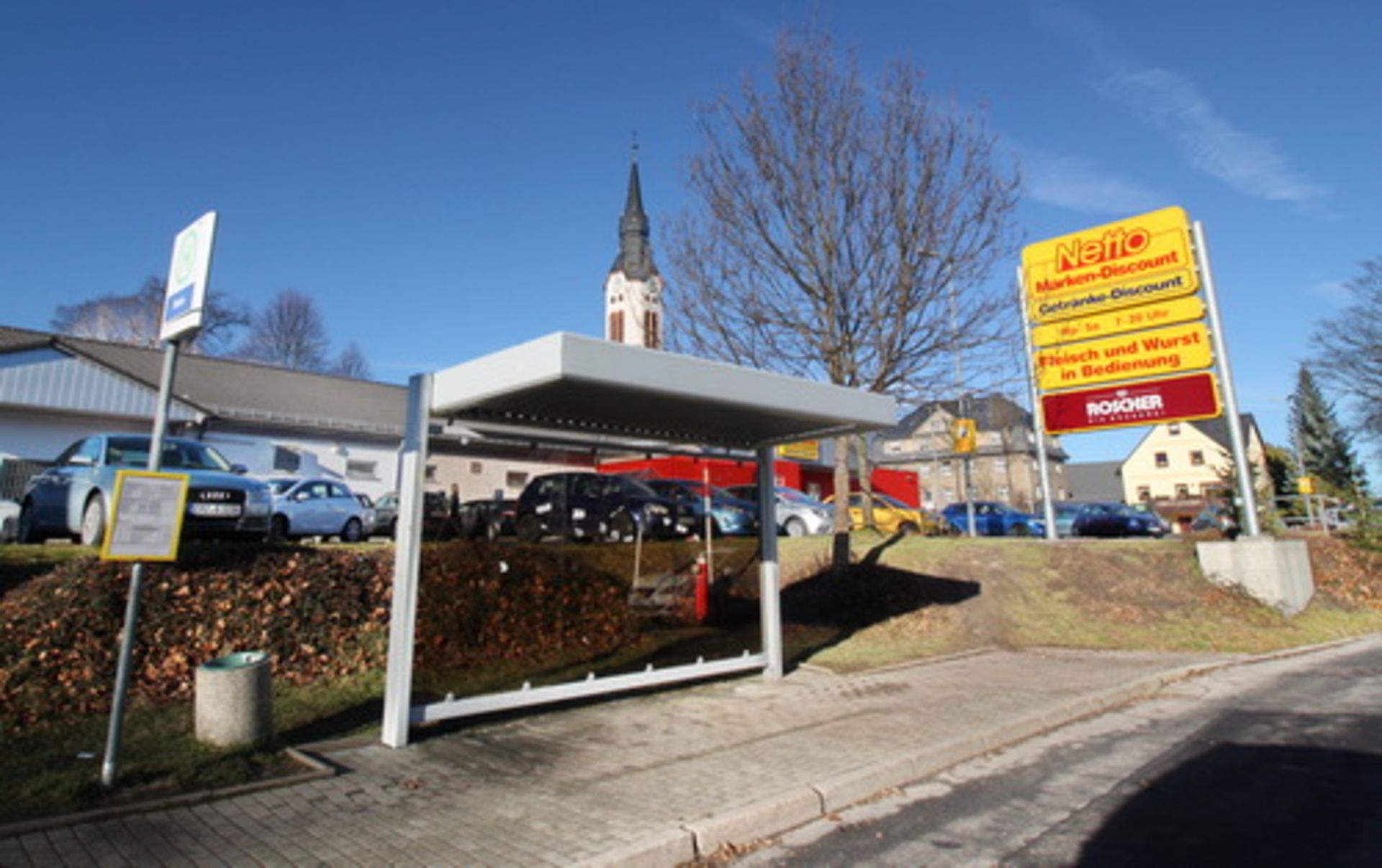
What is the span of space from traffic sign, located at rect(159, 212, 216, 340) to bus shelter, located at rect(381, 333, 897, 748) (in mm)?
1647

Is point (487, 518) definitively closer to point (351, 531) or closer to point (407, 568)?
point (407, 568)

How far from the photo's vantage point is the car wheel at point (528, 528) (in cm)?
1113

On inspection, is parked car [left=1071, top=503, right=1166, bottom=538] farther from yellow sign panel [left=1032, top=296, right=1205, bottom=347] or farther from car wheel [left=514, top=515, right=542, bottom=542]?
car wheel [left=514, top=515, right=542, bottom=542]

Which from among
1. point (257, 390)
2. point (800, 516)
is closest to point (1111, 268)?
point (800, 516)

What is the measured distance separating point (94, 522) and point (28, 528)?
75.1 inches

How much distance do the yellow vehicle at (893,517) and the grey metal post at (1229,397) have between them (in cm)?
956

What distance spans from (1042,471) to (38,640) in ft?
60.5

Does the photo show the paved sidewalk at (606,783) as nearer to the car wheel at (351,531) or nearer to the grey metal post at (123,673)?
the grey metal post at (123,673)

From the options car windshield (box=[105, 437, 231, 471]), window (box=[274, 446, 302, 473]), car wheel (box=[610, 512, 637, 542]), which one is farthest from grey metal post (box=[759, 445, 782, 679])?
window (box=[274, 446, 302, 473])

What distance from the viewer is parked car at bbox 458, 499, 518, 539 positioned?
10918mm

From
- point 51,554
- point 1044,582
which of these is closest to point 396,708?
point 51,554

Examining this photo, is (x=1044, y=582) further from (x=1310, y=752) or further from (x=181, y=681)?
(x=181, y=681)

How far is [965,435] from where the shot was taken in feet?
72.6

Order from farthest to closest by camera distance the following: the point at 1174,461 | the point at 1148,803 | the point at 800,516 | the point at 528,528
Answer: the point at 1174,461, the point at 800,516, the point at 528,528, the point at 1148,803
